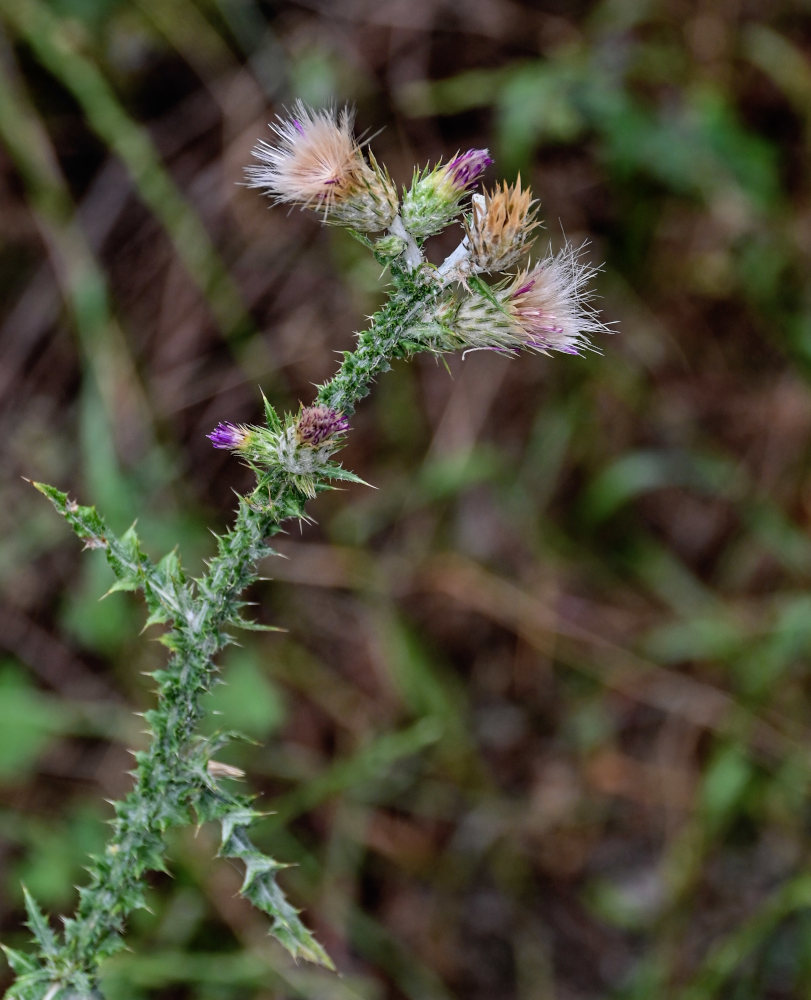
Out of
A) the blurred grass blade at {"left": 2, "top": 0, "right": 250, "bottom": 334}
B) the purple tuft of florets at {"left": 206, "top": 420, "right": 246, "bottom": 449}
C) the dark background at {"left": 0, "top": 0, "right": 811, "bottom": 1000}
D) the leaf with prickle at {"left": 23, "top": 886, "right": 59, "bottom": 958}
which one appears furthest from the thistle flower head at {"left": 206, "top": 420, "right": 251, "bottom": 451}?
the blurred grass blade at {"left": 2, "top": 0, "right": 250, "bottom": 334}

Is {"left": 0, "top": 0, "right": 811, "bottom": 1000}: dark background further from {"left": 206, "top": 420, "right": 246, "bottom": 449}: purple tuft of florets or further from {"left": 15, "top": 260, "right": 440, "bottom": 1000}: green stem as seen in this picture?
{"left": 206, "top": 420, "right": 246, "bottom": 449}: purple tuft of florets

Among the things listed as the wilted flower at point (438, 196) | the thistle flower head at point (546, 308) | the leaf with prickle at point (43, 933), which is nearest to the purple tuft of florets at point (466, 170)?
the wilted flower at point (438, 196)

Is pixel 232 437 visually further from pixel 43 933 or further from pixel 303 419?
pixel 43 933

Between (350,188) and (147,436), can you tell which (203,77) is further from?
(350,188)

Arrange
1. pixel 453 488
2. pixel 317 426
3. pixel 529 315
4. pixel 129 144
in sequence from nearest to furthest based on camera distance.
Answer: pixel 317 426
pixel 529 315
pixel 453 488
pixel 129 144

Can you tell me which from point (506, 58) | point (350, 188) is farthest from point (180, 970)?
point (506, 58)

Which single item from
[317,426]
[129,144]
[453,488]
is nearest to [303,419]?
[317,426]
